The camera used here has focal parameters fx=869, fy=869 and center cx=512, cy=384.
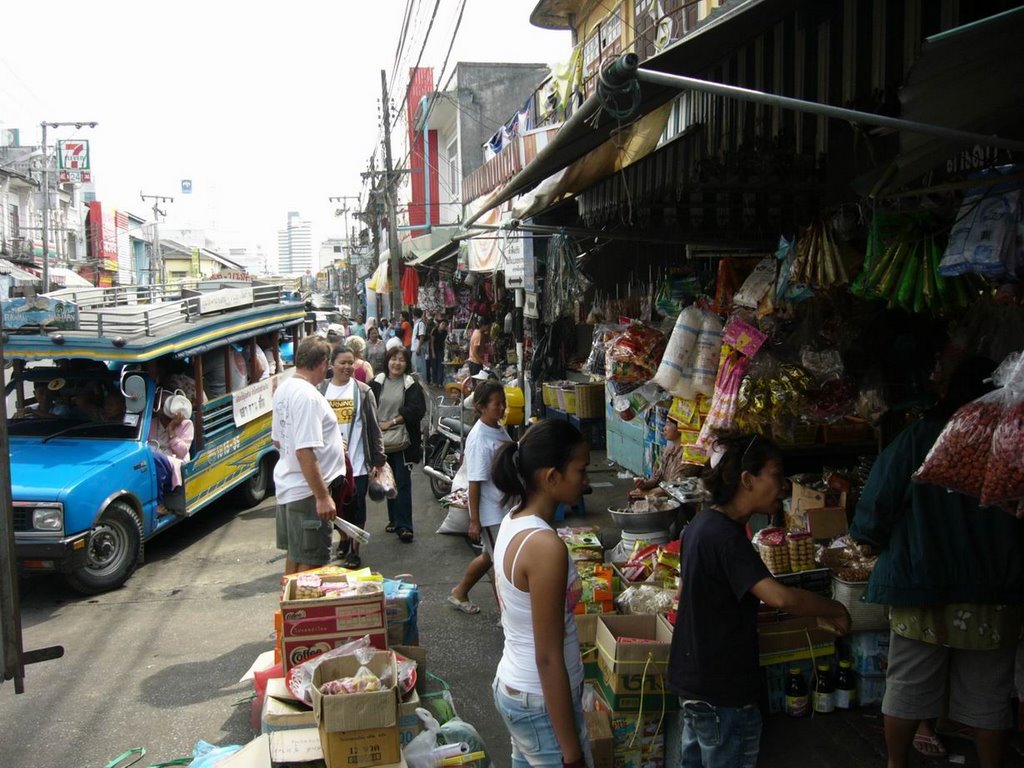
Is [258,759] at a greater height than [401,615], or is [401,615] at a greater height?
[401,615]

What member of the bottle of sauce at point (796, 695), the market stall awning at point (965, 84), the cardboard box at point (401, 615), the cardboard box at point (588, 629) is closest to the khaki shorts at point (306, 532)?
the cardboard box at point (401, 615)

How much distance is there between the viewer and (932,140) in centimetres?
300

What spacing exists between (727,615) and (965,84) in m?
1.89

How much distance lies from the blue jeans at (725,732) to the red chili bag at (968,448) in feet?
3.48

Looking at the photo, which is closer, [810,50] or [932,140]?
[932,140]

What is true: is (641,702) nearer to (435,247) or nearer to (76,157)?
(435,247)

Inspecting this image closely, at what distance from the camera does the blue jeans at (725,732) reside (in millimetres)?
3100

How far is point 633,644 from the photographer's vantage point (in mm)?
4254

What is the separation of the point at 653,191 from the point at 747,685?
378cm

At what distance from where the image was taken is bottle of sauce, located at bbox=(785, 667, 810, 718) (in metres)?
4.68

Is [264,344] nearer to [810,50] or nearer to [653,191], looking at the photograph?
[653,191]

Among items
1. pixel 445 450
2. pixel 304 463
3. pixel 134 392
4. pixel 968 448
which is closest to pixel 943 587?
pixel 968 448

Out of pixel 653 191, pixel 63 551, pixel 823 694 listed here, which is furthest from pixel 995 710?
pixel 63 551

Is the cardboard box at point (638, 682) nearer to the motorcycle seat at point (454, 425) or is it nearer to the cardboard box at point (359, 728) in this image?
the cardboard box at point (359, 728)
